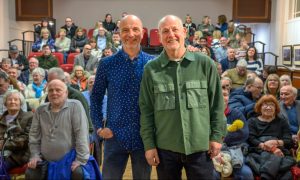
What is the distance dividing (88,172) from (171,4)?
31.5 feet

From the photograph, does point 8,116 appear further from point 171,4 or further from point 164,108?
point 171,4

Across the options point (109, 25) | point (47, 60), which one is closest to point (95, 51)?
point (47, 60)

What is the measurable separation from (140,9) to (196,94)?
10212 millimetres

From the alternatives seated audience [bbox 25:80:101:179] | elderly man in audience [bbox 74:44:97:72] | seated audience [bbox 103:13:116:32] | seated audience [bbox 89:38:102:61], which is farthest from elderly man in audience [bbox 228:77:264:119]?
seated audience [bbox 103:13:116:32]

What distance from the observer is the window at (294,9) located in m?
8.77

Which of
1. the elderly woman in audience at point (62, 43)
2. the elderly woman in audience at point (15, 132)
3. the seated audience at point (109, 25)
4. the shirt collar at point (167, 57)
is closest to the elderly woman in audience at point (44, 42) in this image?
the elderly woman in audience at point (62, 43)

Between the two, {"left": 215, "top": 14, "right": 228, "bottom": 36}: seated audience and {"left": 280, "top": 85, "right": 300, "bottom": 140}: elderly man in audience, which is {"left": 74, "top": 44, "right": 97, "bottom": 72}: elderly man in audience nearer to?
{"left": 280, "top": 85, "right": 300, "bottom": 140}: elderly man in audience

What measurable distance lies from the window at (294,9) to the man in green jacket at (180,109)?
7.82 meters

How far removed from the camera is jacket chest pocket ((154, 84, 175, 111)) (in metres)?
1.71

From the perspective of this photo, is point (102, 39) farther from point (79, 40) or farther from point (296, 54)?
point (296, 54)

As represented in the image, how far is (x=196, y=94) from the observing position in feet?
5.62

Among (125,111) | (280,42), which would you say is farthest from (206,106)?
(280,42)

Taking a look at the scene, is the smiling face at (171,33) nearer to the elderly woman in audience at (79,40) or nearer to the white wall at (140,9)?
the elderly woman in audience at (79,40)

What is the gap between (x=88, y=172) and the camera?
104 inches
